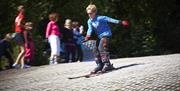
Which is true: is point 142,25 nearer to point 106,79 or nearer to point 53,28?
point 53,28

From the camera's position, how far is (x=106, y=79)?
11250 mm

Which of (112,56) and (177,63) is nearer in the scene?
(177,63)

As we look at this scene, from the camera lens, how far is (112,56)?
24.4m

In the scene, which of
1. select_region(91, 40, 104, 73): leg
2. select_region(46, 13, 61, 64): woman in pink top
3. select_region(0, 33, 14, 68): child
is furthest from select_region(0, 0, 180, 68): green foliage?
select_region(91, 40, 104, 73): leg

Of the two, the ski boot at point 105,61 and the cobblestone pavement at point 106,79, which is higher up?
the ski boot at point 105,61

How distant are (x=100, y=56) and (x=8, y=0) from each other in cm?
998

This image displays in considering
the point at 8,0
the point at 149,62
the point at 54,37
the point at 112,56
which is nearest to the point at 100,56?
the point at 149,62

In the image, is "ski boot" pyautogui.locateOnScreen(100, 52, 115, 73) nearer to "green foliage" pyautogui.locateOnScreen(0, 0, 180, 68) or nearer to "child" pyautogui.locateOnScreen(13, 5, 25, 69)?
"child" pyautogui.locateOnScreen(13, 5, 25, 69)

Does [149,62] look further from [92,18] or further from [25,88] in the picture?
[25,88]

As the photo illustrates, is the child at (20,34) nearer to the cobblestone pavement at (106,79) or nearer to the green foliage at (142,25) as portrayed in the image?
the cobblestone pavement at (106,79)

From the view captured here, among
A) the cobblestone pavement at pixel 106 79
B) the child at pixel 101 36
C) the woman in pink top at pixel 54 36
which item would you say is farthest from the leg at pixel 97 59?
the woman in pink top at pixel 54 36

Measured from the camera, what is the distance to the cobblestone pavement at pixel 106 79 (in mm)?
10492

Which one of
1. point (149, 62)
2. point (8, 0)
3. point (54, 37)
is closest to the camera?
point (149, 62)

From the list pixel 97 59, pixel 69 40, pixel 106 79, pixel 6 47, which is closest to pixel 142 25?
pixel 69 40
